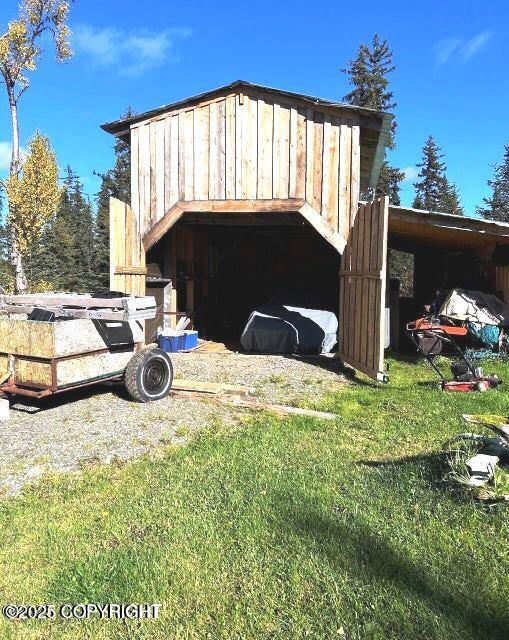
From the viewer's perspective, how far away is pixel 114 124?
31.1 ft

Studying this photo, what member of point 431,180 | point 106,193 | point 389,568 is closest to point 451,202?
point 431,180

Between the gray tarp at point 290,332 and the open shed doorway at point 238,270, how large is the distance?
3.45 feet

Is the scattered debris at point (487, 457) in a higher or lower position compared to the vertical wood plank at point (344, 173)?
lower

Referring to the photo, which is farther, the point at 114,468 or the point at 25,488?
the point at 114,468

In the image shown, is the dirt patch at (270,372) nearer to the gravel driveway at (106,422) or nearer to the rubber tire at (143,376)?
the gravel driveway at (106,422)

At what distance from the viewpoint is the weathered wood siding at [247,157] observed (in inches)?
342

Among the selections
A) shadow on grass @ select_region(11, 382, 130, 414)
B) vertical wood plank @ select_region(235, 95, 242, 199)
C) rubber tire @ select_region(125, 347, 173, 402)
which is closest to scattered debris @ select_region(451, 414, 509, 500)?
rubber tire @ select_region(125, 347, 173, 402)

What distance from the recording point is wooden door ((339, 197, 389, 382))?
681 cm

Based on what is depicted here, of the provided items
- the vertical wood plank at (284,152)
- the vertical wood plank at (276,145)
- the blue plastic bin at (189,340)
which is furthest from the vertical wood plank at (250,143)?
the blue plastic bin at (189,340)

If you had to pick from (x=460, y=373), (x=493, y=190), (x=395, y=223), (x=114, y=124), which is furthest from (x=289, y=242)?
(x=493, y=190)

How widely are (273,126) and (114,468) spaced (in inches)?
285

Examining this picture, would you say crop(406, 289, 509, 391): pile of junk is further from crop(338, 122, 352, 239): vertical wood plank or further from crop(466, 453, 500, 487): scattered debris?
crop(466, 453, 500, 487): scattered debris

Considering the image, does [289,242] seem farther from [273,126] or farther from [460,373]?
[460,373]

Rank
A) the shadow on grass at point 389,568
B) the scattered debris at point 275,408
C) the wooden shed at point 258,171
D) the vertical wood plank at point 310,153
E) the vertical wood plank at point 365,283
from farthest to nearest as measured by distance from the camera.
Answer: the vertical wood plank at point 310,153 < the wooden shed at point 258,171 < the vertical wood plank at point 365,283 < the scattered debris at point 275,408 < the shadow on grass at point 389,568
